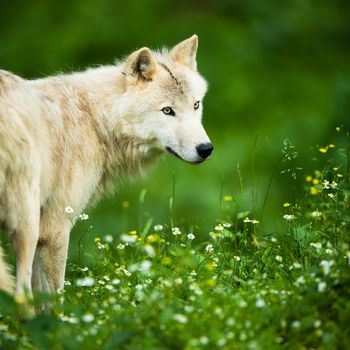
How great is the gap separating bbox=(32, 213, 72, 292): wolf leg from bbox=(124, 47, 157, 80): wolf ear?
122cm

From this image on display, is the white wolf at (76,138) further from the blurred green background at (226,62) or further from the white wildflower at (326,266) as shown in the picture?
the blurred green background at (226,62)

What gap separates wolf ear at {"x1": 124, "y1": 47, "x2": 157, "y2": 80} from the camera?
5.34m

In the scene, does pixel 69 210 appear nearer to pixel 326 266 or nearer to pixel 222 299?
pixel 222 299

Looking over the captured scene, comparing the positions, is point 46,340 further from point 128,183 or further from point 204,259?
point 128,183

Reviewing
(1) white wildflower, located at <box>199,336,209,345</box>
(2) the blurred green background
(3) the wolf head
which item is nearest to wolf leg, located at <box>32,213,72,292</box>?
(3) the wolf head

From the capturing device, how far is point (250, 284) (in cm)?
388

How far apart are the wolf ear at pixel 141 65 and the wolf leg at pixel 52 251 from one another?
1.22m

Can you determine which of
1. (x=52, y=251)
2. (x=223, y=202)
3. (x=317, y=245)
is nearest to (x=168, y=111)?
(x=52, y=251)

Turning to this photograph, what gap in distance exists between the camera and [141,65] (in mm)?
5387

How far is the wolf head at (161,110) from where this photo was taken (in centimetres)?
523

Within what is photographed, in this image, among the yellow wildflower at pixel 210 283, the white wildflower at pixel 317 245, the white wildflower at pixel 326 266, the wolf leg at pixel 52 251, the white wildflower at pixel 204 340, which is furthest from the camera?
the wolf leg at pixel 52 251

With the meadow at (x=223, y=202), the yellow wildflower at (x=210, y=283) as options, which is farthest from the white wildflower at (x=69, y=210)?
the yellow wildflower at (x=210, y=283)

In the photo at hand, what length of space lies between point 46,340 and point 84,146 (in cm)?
202

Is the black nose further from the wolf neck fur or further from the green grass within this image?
the green grass
